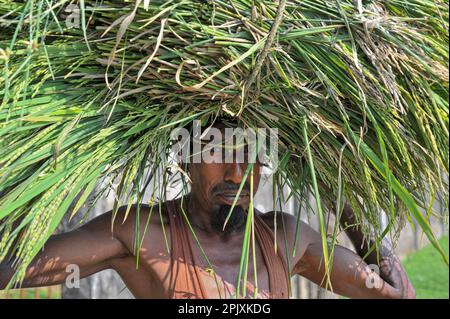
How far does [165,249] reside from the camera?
7.70 ft

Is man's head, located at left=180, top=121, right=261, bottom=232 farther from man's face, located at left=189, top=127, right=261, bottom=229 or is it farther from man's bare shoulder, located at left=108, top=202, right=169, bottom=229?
man's bare shoulder, located at left=108, top=202, right=169, bottom=229

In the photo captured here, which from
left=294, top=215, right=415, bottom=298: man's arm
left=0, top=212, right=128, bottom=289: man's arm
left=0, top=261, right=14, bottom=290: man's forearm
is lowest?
left=0, top=261, right=14, bottom=290: man's forearm

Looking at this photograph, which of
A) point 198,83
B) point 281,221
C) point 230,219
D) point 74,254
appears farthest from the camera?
point 281,221

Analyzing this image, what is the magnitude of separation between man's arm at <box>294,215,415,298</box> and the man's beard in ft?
0.87

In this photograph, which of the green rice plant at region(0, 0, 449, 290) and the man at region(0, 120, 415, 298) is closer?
the green rice plant at region(0, 0, 449, 290)

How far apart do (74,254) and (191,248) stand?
1.15ft

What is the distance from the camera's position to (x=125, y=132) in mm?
2010

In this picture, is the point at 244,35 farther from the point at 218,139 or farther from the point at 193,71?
the point at 218,139

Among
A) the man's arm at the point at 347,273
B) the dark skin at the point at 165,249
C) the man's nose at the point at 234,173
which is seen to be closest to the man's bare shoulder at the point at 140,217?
the dark skin at the point at 165,249

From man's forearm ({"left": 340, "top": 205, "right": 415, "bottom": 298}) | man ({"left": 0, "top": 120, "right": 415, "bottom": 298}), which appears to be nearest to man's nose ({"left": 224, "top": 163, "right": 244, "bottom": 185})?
man ({"left": 0, "top": 120, "right": 415, "bottom": 298})

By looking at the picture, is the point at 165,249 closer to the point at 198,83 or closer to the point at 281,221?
the point at 281,221

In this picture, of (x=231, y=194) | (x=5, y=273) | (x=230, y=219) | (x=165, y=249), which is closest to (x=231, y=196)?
(x=231, y=194)

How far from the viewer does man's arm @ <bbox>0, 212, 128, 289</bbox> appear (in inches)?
85.5
